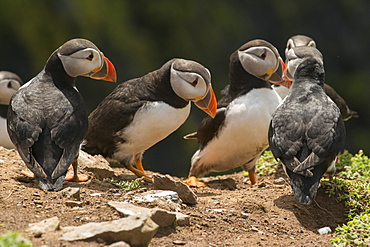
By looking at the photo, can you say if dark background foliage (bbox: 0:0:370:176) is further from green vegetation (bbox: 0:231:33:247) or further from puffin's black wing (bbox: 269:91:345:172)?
green vegetation (bbox: 0:231:33:247)

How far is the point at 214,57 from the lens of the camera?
12.3 meters

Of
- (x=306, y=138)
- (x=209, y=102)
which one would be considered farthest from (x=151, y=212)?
(x=209, y=102)

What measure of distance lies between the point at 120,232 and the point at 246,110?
3224 millimetres

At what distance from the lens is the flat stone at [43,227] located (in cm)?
345

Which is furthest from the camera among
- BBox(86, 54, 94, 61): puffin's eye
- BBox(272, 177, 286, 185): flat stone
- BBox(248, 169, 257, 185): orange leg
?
BBox(248, 169, 257, 185): orange leg

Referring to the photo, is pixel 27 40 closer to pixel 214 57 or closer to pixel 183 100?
pixel 214 57

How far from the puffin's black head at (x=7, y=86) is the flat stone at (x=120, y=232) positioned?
5040 mm

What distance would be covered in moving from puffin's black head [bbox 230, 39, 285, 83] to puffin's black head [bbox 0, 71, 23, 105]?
3.55m

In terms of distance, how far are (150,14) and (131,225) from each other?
8937 mm

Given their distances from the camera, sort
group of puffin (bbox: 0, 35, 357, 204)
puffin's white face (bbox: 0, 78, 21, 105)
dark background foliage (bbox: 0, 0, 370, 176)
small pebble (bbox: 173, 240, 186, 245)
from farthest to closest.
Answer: dark background foliage (bbox: 0, 0, 370, 176), puffin's white face (bbox: 0, 78, 21, 105), group of puffin (bbox: 0, 35, 357, 204), small pebble (bbox: 173, 240, 186, 245)

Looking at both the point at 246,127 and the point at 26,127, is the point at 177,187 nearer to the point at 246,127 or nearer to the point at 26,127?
the point at 26,127

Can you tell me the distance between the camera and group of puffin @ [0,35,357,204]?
481 cm

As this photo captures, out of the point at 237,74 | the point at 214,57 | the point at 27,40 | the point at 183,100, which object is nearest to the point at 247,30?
the point at 214,57

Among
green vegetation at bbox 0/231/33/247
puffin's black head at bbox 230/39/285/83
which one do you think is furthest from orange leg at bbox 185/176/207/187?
green vegetation at bbox 0/231/33/247
